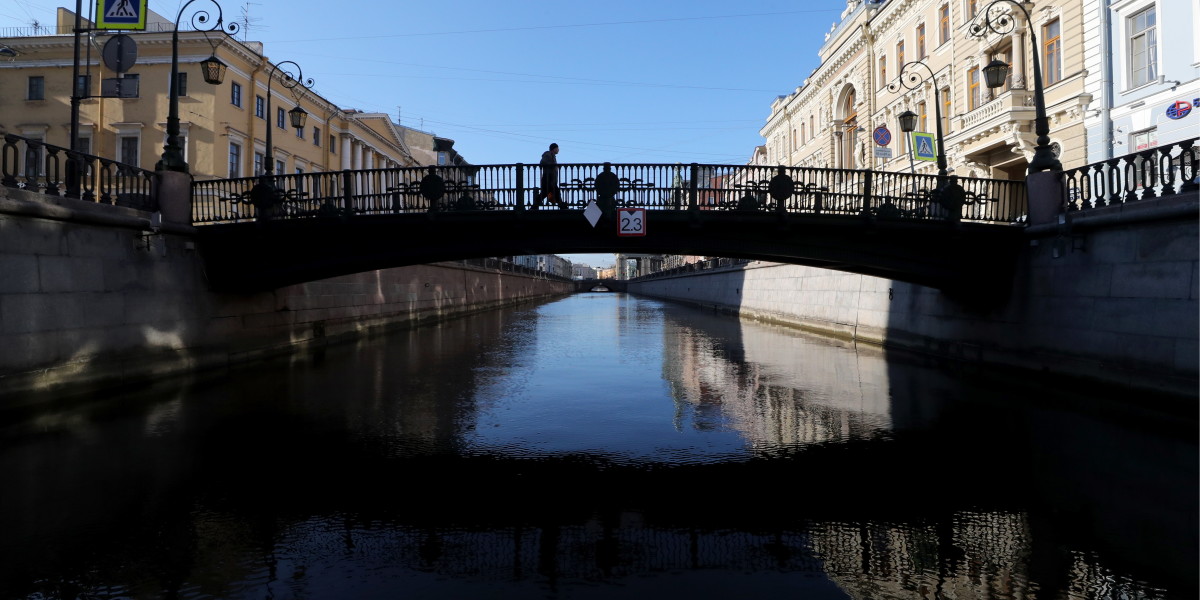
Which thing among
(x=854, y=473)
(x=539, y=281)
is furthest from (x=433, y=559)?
(x=539, y=281)

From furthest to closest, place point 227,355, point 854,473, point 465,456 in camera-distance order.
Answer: point 227,355, point 465,456, point 854,473

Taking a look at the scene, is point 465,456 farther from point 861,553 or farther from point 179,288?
point 179,288

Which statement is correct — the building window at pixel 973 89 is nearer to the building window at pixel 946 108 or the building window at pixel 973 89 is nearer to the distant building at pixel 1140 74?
the building window at pixel 946 108

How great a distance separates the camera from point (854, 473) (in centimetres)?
663

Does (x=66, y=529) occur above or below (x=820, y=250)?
below

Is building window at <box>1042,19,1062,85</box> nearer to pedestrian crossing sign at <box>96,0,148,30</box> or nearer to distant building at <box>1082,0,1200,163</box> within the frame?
distant building at <box>1082,0,1200,163</box>

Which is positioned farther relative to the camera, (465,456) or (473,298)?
(473,298)

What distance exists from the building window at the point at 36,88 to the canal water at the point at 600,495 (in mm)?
32670

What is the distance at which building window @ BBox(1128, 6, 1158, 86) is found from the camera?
65.5ft

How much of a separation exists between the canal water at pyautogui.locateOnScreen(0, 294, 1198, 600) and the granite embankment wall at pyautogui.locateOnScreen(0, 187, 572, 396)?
928mm

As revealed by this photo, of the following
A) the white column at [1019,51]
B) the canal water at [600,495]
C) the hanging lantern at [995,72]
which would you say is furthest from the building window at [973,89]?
the canal water at [600,495]

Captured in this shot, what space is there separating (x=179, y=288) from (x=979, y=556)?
14.7 metres

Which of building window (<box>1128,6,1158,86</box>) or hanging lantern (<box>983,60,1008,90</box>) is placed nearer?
hanging lantern (<box>983,60,1008,90</box>)

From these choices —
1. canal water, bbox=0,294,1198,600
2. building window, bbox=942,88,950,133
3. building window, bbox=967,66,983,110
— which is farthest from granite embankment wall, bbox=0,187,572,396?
building window, bbox=942,88,950,133
